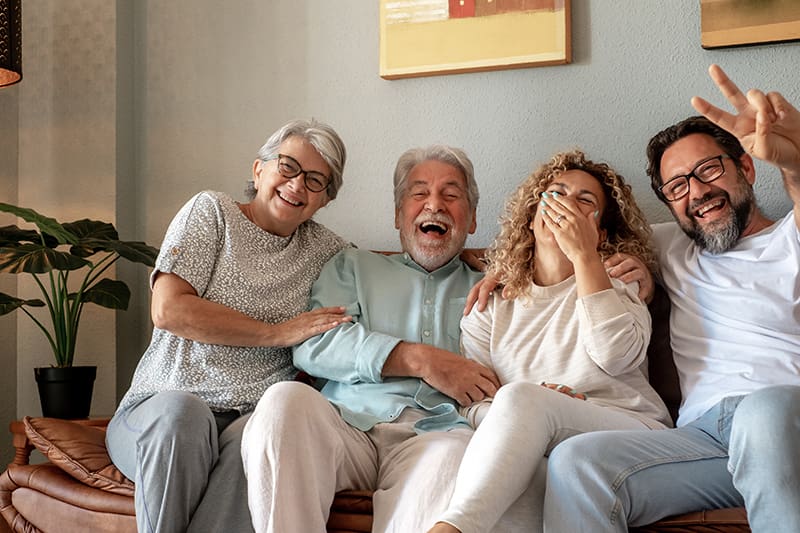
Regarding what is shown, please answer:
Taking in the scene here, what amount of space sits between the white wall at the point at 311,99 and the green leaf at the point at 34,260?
Answer: 519 mm

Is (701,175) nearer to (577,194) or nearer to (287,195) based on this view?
(577,194)

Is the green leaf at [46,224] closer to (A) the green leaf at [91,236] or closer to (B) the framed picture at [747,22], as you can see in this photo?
(A) the green leaf at [91,236]

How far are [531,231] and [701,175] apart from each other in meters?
0.45

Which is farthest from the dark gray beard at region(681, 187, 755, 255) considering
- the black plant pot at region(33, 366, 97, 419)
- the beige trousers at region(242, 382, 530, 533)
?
the black plant pot at region(33, 366, 97, 419)

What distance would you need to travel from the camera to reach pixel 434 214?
2.50 m

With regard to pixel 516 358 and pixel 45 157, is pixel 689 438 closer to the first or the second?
pixel 516 358

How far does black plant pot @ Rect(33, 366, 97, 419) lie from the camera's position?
278cm

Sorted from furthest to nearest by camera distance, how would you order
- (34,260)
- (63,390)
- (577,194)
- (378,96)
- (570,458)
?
1. (378,96)
2. (63,390)
3. (34,260)
4. (577,194)
5. (570,458)

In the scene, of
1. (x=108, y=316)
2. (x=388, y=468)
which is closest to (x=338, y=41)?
(x=108, y=316)

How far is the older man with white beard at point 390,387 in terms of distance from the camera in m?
1.83

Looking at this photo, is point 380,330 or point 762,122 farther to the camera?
point 380,330

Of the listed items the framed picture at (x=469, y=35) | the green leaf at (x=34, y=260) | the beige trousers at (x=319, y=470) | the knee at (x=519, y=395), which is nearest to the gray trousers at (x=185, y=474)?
the beige trousers at (x=319, y=470)

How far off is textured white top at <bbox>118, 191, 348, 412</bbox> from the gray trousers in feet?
0.86

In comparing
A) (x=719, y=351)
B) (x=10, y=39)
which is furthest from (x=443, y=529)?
(x=10, y=39)
